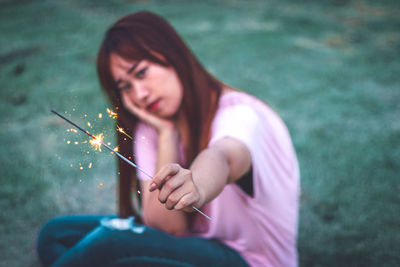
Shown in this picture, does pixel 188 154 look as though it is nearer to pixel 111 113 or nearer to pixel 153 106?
pixel 153 106

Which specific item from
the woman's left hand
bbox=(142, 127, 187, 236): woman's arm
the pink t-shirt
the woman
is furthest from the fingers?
bbox=(142, 127, 187, 236): woman's arm

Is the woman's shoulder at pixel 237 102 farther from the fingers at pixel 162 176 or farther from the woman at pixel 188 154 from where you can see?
the fingers at pixel 162 176

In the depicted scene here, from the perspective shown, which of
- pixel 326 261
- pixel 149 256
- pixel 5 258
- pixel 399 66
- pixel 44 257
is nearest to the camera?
pixel 149 256

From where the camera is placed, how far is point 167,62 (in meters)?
1.06

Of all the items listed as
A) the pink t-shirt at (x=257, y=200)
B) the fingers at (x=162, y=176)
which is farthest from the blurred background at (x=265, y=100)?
the pink t-shirt at (x=257, y=200)

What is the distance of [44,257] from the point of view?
1.37 m

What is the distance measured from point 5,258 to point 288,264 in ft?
4.88

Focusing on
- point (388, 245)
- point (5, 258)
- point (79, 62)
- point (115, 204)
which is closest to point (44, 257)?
point (5, 258)

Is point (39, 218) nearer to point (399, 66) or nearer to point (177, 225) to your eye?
point (177, 225)

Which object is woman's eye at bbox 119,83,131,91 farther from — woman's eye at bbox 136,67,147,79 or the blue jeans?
the blue jeans

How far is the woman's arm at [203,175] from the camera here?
51cm

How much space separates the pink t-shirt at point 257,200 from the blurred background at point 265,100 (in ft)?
1.39

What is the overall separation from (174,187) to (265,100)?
2574mm

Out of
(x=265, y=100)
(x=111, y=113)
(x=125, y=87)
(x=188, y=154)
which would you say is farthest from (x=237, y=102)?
(x=265, y=100)
